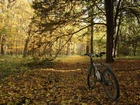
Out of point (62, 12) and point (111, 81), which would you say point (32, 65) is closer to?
point (62, 12)

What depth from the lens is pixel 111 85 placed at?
4.36 meters

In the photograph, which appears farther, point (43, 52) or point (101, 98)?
point (43, 52)

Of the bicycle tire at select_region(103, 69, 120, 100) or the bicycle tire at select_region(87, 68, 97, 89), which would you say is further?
the bicycle tire at select_region(87, 68, 97, 89)

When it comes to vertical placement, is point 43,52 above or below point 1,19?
below

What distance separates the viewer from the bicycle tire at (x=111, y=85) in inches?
160

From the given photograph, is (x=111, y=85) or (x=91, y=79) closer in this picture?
(x=111, y=85)

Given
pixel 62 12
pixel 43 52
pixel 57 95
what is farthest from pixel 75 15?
pixel 57 95

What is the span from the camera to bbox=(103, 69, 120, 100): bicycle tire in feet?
13.3

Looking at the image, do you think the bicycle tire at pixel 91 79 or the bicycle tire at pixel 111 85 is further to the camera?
the bicycle tire at pixel 91 79

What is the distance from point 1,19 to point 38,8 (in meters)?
8.07

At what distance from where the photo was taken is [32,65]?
1106 cm

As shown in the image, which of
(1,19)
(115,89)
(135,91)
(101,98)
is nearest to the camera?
(115,89)

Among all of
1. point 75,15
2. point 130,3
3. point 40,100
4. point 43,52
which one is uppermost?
point 130,3

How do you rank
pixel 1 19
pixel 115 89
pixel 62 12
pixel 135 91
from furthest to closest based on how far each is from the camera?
1. pixel 1 19
2. pixel 62 12
3. pixel 135 91
4. pixel 115 89
